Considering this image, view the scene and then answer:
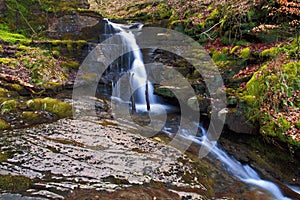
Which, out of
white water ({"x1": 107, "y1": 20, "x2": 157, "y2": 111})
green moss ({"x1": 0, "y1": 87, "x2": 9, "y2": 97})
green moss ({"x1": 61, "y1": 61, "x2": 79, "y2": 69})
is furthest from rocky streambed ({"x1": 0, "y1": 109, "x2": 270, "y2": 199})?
green moss ({"x1": 61, "y1": 61, "x2": 79, "y2": 69})

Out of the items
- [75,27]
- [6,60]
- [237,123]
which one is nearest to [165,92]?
[237,123]

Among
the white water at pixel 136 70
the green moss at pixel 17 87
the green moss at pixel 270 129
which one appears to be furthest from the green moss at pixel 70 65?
the green moss at pixel 270 129

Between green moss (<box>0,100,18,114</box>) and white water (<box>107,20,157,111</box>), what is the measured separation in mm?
4388

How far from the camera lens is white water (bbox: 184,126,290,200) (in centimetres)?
464

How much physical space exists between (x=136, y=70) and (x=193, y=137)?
17.7 ft

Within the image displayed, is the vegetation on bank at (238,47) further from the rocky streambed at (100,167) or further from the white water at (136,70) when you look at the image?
the rocky streambed at (100,167)

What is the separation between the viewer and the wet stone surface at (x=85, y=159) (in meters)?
3.33

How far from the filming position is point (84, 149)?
4426 millimetres

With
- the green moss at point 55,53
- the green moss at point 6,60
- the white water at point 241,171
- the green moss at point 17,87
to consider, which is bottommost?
the white water at point 241,171

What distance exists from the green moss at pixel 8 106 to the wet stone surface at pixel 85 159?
46.0 inches

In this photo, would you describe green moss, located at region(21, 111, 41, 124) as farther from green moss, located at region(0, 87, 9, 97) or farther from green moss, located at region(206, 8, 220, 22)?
green moss, located at region(206, 8, 220, 22)

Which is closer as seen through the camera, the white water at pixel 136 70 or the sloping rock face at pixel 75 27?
the white water at pixel 136 70

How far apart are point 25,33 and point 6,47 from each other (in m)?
3.19

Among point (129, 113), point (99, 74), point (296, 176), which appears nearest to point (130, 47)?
point (99, 74)
